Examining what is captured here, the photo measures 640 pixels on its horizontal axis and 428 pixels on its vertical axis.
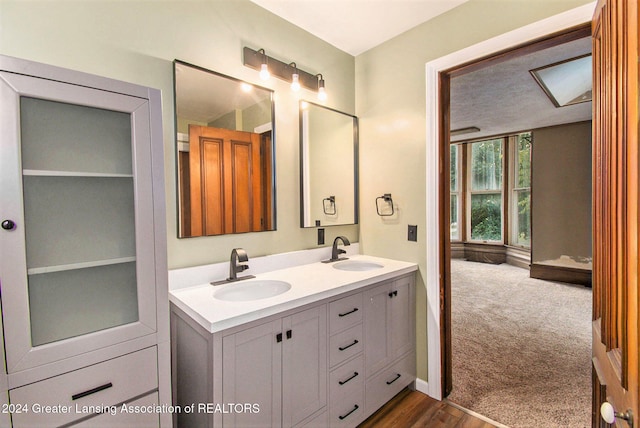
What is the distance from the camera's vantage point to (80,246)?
109 cm

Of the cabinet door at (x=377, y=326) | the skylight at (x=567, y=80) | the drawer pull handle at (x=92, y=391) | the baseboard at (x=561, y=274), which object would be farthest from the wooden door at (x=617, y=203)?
the baseboard at (x=561, y=274)

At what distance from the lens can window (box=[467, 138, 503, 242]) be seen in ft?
20.1

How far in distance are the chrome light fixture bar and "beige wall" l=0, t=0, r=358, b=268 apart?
4 cm

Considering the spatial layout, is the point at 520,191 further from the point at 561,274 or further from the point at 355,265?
the point at 355,265

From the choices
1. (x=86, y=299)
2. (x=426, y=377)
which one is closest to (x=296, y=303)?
(x=86, y=299)

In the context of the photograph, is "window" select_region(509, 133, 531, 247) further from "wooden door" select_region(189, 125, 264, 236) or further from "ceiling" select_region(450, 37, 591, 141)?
"wooden door" select_region(189, 125, 264, 236)

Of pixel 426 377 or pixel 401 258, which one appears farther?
pixel 401 258

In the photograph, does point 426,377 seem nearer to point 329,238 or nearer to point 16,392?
point 329,238

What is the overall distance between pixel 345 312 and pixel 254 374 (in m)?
0.57

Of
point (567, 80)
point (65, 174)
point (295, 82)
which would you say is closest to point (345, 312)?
point (65, 174)

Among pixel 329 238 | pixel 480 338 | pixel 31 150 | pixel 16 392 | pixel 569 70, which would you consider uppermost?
pixel 569 70

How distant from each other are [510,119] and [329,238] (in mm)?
3983

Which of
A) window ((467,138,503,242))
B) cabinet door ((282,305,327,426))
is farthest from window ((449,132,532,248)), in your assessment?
cabinet door ((282,305,327,426))

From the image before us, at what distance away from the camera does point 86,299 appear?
3.66ft
